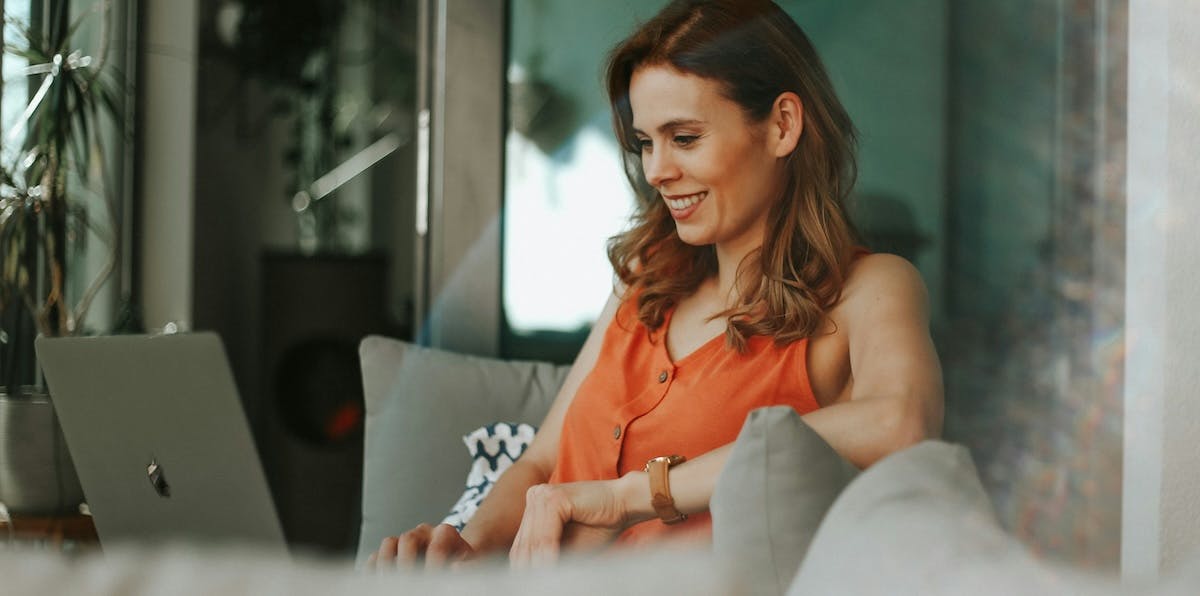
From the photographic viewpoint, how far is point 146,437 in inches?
50.6

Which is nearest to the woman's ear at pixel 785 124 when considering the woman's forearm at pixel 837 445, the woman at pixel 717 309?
the woman at pixel 717 309

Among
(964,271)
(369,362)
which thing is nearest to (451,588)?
(964,271)

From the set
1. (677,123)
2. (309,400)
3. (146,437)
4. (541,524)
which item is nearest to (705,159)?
(677,123)

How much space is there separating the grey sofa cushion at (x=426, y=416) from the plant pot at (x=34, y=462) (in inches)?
18.4

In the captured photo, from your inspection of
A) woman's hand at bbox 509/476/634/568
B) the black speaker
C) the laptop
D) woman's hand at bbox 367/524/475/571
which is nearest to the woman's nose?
woman's hand at bbox 509/476/634/568

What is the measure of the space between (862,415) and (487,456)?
1.63 feet

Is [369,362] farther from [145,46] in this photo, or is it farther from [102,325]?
[145,46]

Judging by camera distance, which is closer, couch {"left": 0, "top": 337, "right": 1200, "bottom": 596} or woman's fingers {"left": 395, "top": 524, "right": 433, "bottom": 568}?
couch {"left": 0, "top": 337, "right": 1200, "bottom": 596}

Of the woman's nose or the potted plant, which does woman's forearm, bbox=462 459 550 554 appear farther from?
the potted plant

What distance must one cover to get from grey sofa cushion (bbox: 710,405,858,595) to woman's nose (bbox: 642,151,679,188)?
0.41 m

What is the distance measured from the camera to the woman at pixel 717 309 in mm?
1047

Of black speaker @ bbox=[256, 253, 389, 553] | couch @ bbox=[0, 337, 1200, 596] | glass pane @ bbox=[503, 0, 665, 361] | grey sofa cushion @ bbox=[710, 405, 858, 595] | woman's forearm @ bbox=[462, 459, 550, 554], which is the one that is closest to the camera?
couch @ bbox=[0, 337, 1200, 596]

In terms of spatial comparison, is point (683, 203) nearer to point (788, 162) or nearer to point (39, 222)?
point (788, 162)

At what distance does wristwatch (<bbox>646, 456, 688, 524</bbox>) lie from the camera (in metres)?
1.03
